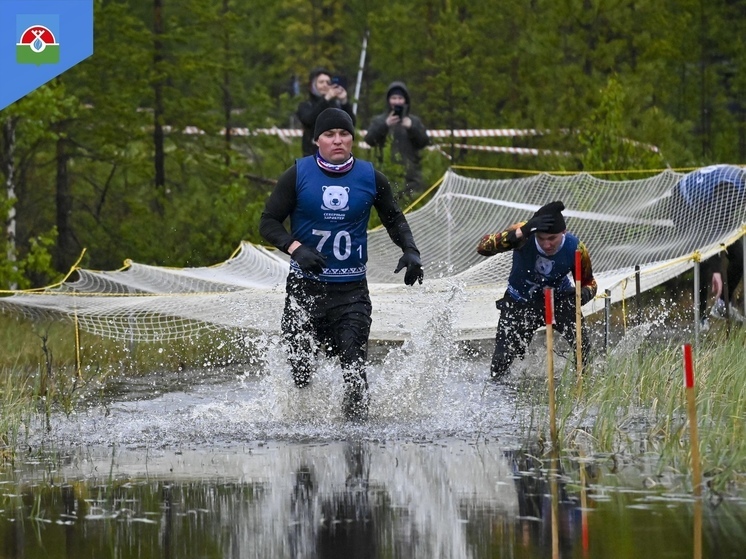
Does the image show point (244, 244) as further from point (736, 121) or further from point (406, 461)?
point (736, 121)

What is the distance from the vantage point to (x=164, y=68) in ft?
67.4

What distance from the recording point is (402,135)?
18.7 metres

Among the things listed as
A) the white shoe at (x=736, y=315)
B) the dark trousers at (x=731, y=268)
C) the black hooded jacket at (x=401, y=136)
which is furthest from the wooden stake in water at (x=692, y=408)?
the black hooded jacket at (x=401, y=136)

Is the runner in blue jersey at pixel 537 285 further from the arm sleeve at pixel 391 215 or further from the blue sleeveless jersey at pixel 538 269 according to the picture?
the arm sleeve at pixel 391 215

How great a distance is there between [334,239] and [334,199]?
0.24 meters

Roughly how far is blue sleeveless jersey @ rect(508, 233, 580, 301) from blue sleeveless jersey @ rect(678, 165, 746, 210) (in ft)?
11.5

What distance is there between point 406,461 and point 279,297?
4.33 meters

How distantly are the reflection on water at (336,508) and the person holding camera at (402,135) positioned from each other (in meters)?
9.75

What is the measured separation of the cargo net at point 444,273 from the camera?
12930 millimetres

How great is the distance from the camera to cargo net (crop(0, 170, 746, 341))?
1293cm

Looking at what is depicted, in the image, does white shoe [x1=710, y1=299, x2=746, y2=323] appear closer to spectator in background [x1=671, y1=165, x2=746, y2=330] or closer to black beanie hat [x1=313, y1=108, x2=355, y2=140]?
spectator in background [x1=671, y1=165, x2=746, y2=330]

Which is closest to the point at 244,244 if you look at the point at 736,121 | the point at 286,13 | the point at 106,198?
the point at 106,198

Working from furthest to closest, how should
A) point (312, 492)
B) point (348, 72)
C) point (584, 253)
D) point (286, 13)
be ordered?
point (286, 13) → point (348, 72) → point (584, 253) → point (312, 492)

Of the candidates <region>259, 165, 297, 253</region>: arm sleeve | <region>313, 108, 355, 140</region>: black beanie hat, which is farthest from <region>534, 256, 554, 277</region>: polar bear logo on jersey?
<region>259, 165, 297, 253</region>: arm sleeve
